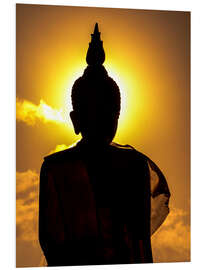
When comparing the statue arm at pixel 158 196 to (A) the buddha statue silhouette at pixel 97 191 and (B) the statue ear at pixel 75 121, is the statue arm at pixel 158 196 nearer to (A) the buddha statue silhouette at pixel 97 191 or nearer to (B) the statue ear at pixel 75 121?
(A) the buddha statue silhouette at pixel 97 191

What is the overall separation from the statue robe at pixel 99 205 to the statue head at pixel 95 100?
0.11 metres

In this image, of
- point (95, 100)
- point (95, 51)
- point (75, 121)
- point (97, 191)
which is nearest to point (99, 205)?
point (97, 191)

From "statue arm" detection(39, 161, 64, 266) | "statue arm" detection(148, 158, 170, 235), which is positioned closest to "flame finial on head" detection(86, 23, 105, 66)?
"statue arm" detection(148, 158, 170, 235)

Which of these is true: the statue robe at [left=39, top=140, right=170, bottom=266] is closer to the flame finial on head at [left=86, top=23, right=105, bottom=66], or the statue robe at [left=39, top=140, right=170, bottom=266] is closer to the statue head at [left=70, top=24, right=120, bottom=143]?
the statue head at [left=70, top=24, right=120, bottom=143]

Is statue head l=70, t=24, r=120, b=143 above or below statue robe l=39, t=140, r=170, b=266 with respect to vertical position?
above

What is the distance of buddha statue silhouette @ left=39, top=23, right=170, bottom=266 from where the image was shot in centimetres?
393

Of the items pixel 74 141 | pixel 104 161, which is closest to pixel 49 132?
pixel 74 141

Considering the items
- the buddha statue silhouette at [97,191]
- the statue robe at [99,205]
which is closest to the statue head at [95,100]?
the buddha statue silhouette at [97,191]

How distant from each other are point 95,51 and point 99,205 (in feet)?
3.53

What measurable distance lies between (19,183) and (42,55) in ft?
2.95

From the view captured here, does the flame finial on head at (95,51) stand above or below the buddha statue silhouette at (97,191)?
above

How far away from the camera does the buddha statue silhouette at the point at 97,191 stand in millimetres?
3930

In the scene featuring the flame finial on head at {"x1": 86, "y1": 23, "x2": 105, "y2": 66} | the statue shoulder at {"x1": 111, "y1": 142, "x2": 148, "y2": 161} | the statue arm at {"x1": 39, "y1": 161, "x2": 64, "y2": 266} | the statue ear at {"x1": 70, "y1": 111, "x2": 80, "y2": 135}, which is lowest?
the statue arm at {"x1": 39, "y1": 161, "x2": 64, "y2": 266}

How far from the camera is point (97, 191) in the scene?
157 inches
